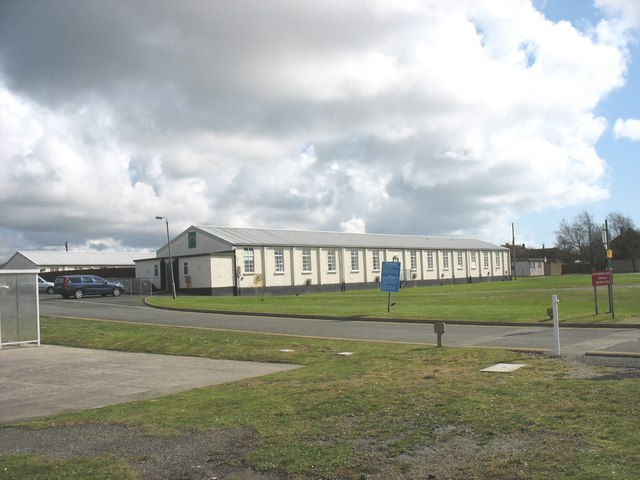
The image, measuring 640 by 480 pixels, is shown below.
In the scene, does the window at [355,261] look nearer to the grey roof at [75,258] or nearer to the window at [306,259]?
the window at [306,259]

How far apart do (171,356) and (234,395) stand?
593 cm

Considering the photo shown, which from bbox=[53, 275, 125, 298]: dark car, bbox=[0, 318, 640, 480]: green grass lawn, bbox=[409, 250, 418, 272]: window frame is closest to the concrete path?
bbox=[0, 318, 640, 480]: green grass lawn

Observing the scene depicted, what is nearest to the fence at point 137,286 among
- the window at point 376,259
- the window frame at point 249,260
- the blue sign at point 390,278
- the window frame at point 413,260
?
the window frame at point 249,260

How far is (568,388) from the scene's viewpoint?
8.54 metres

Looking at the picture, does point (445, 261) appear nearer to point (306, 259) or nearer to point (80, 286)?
point (306, 259)

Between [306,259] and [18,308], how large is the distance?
1609 inches

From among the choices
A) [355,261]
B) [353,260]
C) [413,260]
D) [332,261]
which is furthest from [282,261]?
[413,260]

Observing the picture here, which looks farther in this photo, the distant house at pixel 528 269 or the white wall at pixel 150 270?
the distant house at pixel 528 269

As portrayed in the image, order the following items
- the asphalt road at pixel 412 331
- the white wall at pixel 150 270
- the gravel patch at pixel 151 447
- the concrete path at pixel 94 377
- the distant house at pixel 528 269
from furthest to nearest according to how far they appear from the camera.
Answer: the distant house at pixel 528 269 < the white wall at pixel 150 270 < the asphalt road at pixel 412 331 < the concrete path at pixel 94 377 < the gravel patch at pixel 151 447

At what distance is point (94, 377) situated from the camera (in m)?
11.8

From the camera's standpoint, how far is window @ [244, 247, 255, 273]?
52.4 meters

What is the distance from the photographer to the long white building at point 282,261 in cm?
5103

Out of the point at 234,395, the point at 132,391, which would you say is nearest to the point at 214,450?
the point at 234,395

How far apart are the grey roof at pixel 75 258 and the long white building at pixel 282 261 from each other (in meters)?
36.0
